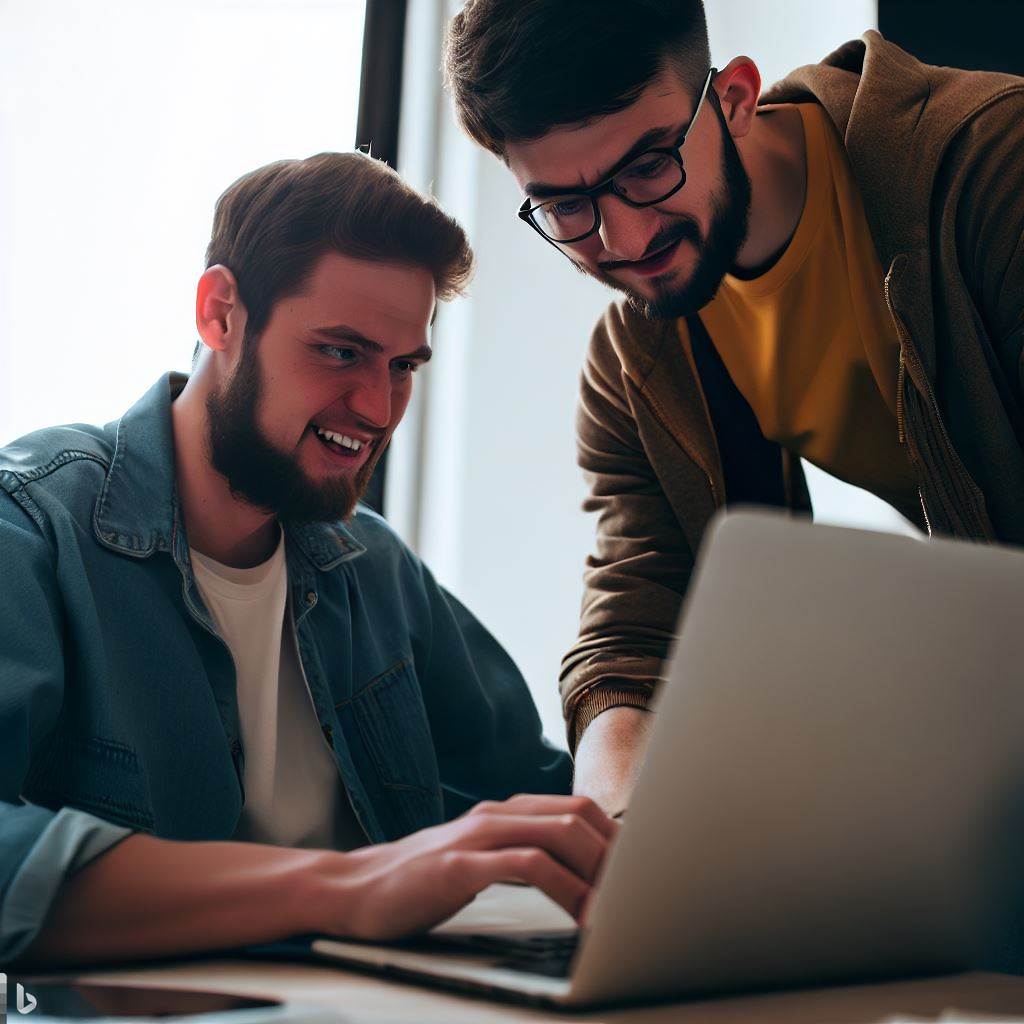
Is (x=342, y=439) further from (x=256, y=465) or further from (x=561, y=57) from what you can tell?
(x=561, y=57)

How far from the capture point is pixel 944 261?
116cm

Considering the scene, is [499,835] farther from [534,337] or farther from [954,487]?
[534,337]

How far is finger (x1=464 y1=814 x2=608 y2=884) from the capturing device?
0.63 meters

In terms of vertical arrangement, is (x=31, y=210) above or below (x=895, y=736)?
above

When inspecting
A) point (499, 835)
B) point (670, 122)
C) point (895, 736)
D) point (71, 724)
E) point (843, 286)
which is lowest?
point (71, 724)

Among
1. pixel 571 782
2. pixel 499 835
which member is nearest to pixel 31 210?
pixel 571 782

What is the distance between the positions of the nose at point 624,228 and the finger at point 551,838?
74 cm

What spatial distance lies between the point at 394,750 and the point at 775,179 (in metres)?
0.77

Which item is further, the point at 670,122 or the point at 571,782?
the point at 571,782

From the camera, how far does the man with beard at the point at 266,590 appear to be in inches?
39.5

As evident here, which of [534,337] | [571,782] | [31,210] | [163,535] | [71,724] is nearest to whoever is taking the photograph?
[71,724]

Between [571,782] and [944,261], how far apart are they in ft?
2.40

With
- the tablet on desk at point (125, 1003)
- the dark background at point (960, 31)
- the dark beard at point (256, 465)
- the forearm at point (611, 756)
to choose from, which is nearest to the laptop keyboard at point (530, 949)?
the tablet on desk at point (125, 1003)

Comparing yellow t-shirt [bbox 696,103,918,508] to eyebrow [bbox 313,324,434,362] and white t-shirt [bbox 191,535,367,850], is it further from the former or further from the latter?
white t-shirt [bbox 191,535,367,850]
